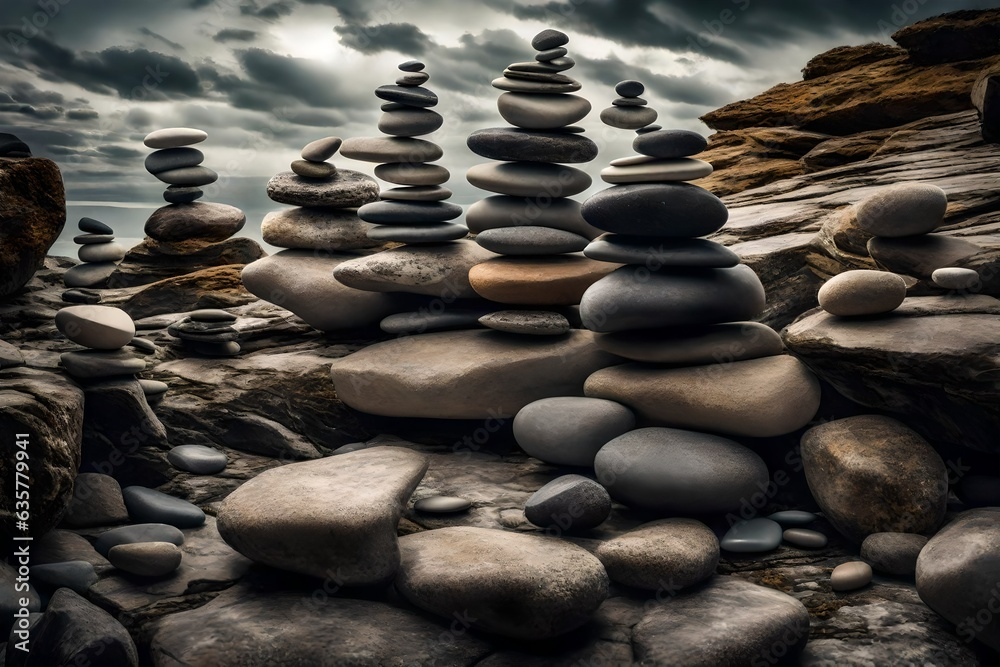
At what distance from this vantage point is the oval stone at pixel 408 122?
7.29 meters

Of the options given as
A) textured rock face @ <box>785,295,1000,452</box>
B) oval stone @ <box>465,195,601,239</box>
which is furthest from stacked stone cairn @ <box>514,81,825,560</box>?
oval stone @ <box>465,195,601,239</box>

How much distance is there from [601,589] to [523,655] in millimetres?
489

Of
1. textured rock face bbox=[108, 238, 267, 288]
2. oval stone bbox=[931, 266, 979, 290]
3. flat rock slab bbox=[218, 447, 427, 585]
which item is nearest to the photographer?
flat rock slab bbox=[218, 447, 427, 585]

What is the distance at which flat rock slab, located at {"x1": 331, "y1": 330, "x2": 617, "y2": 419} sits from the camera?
6324mm

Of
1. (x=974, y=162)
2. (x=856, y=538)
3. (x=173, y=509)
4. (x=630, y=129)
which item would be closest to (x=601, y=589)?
(x=856, y=538)

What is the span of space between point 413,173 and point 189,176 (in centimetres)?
324

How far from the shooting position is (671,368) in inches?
233

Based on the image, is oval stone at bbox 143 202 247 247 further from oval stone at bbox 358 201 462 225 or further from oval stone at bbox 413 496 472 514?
oval stone at bbox 413 496 472 514

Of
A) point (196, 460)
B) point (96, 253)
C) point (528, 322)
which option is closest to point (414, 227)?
point (528, 322)

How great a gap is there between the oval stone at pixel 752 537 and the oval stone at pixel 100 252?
7564 mm

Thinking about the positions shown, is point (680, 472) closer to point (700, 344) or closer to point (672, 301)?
point (700, 344)

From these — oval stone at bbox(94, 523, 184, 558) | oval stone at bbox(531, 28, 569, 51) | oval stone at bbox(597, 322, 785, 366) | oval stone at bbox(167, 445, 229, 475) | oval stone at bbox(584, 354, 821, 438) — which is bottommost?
oval stone at bbox(94, 523, 184, 558)

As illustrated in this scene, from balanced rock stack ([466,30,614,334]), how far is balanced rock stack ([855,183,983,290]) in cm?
201

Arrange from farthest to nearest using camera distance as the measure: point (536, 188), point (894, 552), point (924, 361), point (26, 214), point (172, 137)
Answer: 1. point (172, 137)
2. point (536, 188)
3. point (26, 214)
4. point (924, 361)
5. point (894, 552)
